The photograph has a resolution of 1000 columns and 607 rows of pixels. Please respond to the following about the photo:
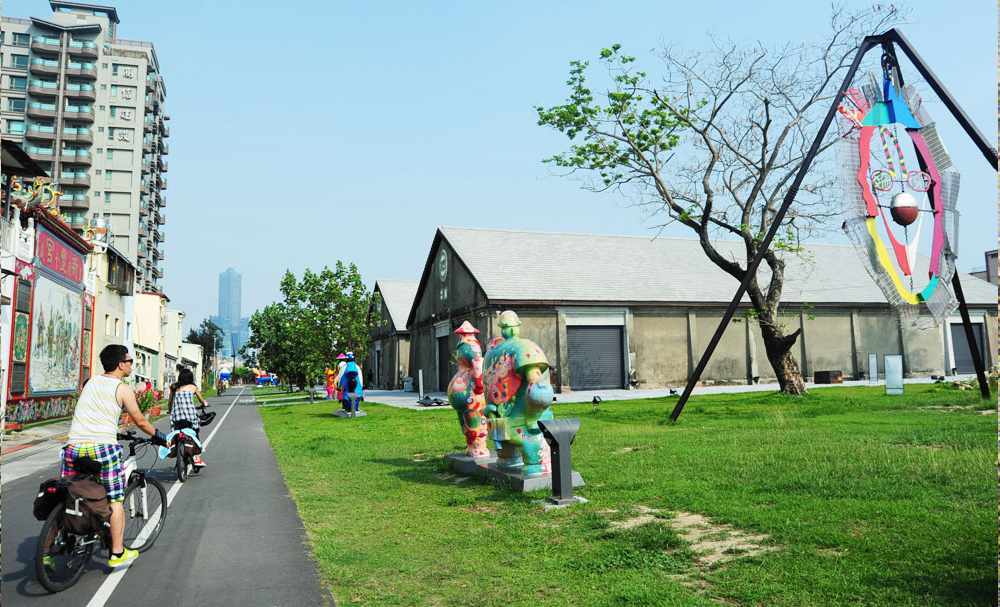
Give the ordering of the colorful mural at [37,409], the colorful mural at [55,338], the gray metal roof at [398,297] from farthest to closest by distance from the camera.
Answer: the gray metal roof at [398,297]
the colorful mural at [55,338]
the colorful mural at [37,409]

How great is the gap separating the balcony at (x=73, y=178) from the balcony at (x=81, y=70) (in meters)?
10.6

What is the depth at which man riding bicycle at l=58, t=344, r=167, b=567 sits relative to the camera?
238 inches

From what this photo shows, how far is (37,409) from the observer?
924 inches

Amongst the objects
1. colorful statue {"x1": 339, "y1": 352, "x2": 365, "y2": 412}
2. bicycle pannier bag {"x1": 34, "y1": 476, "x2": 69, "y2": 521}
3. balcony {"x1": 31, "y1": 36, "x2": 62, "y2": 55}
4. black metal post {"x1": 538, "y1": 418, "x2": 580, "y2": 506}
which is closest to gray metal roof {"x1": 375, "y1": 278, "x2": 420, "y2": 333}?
colorful statue {"x1": 339, "y1": 352, "x2": 365, "y2": 412}

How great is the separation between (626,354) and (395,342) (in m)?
23.1

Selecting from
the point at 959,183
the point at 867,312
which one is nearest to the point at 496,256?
the point at 867,312

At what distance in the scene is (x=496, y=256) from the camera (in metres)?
36.4

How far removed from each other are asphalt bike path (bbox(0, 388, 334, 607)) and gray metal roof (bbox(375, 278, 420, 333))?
40500 millimetres

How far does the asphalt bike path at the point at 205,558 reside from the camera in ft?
18.3

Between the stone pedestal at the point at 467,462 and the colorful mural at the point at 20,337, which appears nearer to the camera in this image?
the stone pedestal at the point at 467,462

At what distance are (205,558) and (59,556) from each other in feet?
4.11

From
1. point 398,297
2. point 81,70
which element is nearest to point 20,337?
→ point 398,297

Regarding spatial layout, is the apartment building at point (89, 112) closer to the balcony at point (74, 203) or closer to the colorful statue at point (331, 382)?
the balcony at point (74, 203)

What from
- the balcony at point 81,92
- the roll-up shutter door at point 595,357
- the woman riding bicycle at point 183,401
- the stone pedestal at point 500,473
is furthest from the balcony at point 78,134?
the stone pedestal at point 500,473
